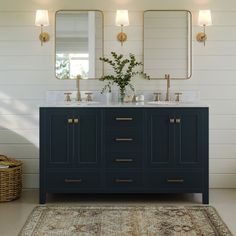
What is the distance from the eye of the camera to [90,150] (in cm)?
426

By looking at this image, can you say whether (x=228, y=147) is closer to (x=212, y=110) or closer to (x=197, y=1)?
(x=212, y=110)

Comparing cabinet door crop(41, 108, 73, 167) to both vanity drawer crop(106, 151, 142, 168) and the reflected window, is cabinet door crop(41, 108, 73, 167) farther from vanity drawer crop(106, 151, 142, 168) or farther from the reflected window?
the reflected window

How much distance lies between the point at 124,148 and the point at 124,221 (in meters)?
0.72

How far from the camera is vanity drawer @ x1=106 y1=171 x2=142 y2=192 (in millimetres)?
4281

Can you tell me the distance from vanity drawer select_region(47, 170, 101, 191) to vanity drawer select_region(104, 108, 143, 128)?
45cm

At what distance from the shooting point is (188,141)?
427cm

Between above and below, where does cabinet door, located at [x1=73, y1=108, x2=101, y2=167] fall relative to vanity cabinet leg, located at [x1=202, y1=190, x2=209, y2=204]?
above

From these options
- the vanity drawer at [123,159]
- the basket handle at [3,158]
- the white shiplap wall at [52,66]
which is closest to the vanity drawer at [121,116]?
the vanity drawer at [123,159]

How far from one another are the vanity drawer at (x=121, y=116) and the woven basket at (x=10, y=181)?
96 centimetres

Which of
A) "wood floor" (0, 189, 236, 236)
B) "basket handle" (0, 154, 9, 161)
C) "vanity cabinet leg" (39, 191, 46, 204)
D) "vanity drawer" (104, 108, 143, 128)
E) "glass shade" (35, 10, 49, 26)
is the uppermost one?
"glass shade" (35, 10, 49, 26)

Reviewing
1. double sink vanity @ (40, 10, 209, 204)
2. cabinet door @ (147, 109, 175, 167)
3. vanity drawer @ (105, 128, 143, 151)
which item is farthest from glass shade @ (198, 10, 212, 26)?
vanity drawer @ (105, 128, 143, 151)

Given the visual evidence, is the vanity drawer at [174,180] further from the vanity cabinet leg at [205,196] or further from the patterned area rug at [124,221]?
the patterned area rug at [124,221]

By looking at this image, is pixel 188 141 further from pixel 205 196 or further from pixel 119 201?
pixel 119 201

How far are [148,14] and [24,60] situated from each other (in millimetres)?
1274
